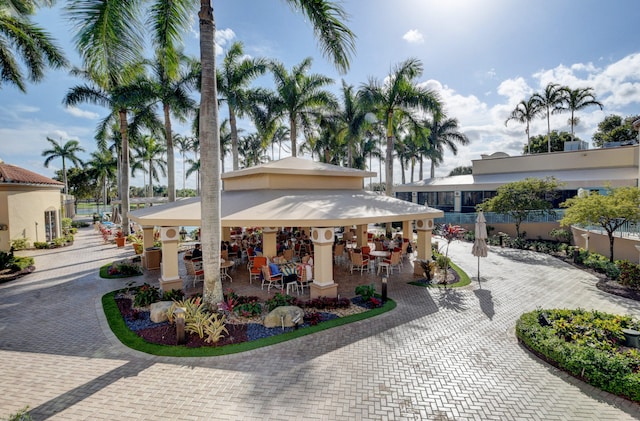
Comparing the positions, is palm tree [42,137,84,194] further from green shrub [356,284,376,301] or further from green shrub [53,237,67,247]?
green shrub [356,284,376,301]

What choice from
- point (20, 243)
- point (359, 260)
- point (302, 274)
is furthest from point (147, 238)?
point (20, 243)

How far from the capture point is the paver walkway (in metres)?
5.46

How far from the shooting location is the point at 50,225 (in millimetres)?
23875

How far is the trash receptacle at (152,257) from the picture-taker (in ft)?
50.4

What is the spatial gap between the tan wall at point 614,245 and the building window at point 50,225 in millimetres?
36208

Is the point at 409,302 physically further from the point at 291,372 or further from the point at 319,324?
the point at 291,372

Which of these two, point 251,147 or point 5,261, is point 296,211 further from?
point 251,147

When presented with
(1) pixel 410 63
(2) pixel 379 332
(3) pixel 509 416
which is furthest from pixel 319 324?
(1) pixel 410 63

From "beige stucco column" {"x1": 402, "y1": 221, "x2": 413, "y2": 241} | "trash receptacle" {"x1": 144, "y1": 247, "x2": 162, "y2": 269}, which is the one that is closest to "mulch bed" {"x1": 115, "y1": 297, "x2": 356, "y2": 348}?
"trash receptacle" {"x1": 144, "y1": 247, "x2": 162, "y2": 269}

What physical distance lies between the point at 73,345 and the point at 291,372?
229 inches

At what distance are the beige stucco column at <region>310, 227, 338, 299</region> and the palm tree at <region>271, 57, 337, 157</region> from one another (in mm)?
14761

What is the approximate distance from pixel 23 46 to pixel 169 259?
12.2 m

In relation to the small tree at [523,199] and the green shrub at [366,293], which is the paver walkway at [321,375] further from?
the small tree at [523,199]

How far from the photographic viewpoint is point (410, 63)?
19125 millimetres
